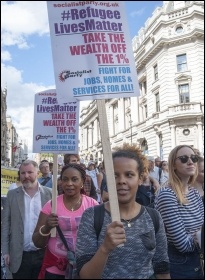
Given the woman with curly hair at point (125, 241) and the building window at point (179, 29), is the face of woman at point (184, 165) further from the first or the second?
the building window at point (179, 29)

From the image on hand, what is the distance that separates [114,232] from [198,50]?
23.0 m

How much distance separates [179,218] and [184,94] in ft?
82.2

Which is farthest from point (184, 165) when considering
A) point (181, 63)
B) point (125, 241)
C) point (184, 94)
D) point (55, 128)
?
point (181, 63)

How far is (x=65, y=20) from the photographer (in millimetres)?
1960

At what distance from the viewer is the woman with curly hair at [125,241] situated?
1.63 metres

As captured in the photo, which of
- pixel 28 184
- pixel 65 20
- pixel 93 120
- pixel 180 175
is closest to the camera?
pixel 65 20

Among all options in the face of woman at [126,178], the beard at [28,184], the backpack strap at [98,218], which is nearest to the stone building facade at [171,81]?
the beard at [28,184]

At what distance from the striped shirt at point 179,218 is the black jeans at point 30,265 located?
1.51 metres

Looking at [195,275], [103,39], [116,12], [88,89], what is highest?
[116,12]

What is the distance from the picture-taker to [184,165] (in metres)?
2.80

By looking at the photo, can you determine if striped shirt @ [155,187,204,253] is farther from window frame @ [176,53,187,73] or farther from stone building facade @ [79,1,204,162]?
window frame @ [176,53,187,73]

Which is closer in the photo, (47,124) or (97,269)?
(97,269)

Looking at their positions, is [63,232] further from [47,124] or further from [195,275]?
[47,124]

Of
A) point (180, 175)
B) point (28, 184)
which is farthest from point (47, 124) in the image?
point (180, 175)
